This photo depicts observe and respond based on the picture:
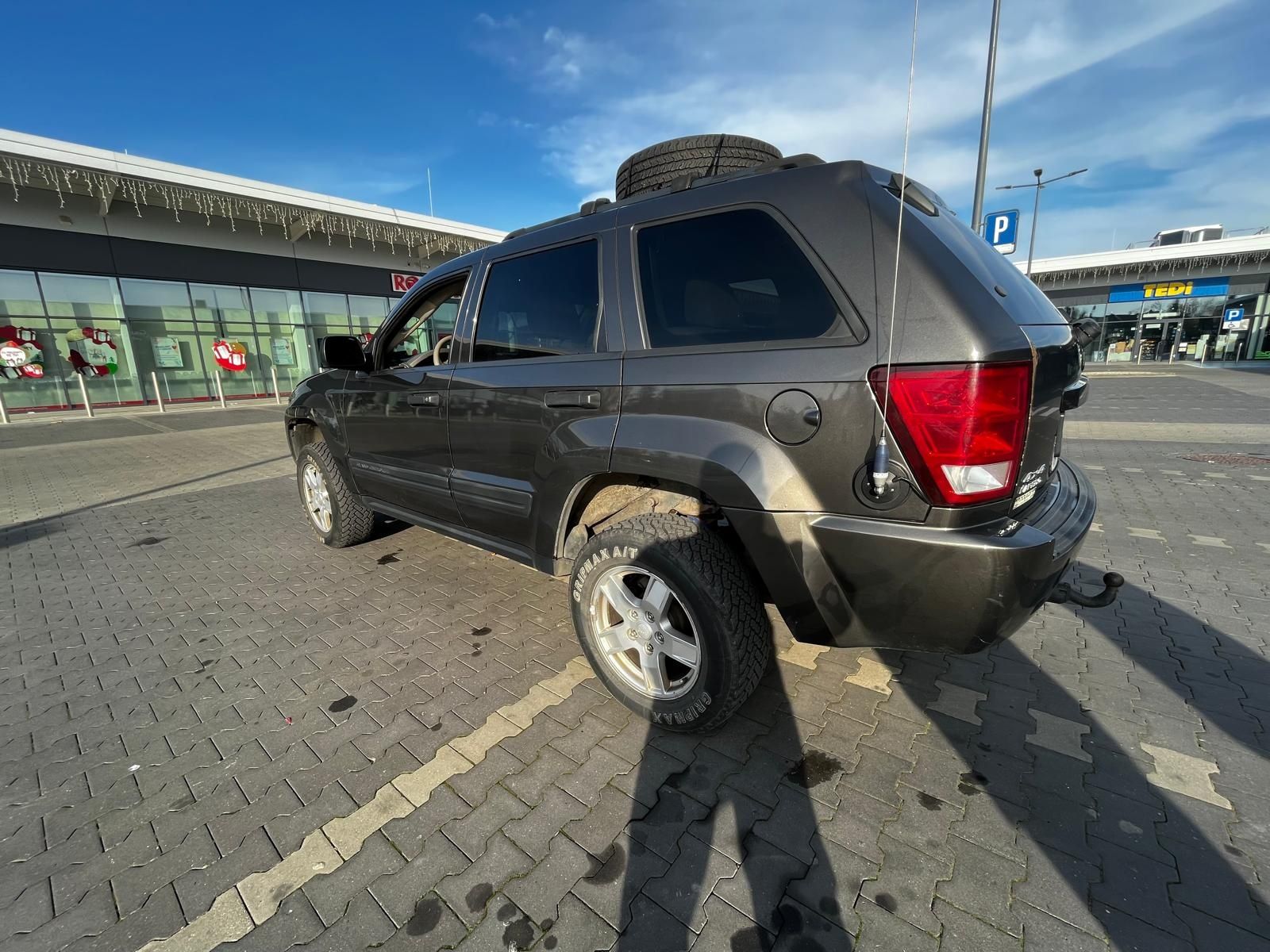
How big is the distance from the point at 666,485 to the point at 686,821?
1.12 meters

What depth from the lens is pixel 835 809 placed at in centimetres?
179

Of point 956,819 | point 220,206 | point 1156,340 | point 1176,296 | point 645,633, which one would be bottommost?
point 956,819

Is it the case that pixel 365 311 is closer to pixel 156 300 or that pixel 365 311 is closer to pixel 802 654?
pixel 156 300

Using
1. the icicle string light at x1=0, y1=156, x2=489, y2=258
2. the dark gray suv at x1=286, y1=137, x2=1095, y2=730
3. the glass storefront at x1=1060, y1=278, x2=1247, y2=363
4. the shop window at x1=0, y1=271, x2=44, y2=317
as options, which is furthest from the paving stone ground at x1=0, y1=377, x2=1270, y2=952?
the glass storefront at x1=1060, y1=278, x2=1247, y2=363

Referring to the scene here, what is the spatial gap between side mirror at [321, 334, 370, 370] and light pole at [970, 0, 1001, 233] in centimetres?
727

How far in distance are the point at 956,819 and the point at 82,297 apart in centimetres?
2117

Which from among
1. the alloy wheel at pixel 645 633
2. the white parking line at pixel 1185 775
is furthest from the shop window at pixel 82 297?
the white parking line at pixel 1185 775

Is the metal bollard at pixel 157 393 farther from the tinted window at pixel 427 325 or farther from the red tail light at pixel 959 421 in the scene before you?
the red tail light at pixel 959 421

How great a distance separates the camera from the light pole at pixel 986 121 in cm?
685

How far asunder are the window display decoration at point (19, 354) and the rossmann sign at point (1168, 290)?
152 ft

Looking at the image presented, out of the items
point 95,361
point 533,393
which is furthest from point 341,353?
point 95,361

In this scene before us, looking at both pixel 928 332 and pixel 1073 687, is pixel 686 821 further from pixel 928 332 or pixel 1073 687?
pixel 1073 687

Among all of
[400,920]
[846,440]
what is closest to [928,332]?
[846,440]

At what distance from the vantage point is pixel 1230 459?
6738 millimetres
